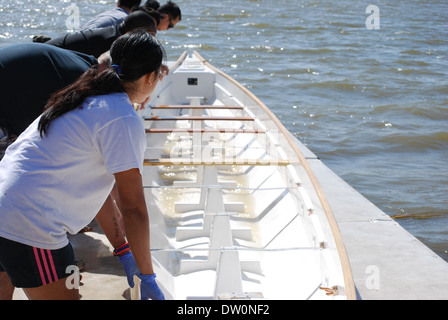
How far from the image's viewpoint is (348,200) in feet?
16.2

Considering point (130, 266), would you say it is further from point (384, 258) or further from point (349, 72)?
point (349, 72)

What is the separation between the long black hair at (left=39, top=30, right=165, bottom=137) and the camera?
1.49 m

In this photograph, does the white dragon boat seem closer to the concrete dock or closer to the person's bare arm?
the person's bare arm

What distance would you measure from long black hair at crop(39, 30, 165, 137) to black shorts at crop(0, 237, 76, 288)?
0.34 m

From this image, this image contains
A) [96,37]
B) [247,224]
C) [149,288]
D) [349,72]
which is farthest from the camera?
[349,72]

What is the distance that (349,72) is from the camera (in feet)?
38.2

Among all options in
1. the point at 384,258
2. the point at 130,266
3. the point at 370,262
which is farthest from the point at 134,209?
the point at 384,258

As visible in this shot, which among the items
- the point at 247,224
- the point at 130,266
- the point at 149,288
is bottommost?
the point at 247,224

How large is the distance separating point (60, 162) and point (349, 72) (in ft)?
35.7

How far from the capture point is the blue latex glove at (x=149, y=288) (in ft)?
5.60

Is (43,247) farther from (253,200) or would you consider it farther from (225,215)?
(253,200)

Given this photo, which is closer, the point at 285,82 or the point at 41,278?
the point at 41,278
